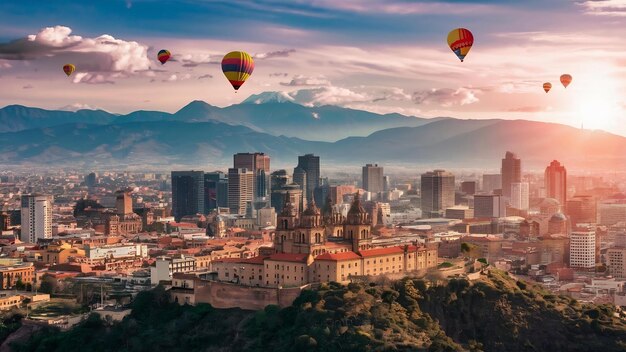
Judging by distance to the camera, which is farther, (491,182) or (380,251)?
(491,182)

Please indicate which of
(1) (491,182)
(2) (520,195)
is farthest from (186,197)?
(1) (491,182)

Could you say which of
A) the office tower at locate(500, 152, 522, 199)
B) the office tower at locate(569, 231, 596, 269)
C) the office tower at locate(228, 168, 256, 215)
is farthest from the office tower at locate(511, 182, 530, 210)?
the office tower at locate(569, 231, 596, 269)

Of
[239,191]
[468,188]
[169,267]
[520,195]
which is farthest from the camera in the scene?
[468,188]

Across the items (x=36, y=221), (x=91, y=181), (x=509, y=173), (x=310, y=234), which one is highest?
(x=509, y=173)

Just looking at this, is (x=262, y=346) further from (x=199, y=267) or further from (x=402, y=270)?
(x=199, y=267)

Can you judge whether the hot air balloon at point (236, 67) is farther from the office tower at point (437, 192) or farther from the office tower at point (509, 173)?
the office tower at point (509, 173)

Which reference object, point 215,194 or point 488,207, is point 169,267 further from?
point 215,194

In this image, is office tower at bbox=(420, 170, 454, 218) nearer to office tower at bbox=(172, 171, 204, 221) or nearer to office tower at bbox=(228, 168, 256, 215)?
office tower at bbox=(228, 168, 256, 215)

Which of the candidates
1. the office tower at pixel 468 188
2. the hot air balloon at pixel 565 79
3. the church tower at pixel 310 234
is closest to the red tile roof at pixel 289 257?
the church tower at pixel 310 234
